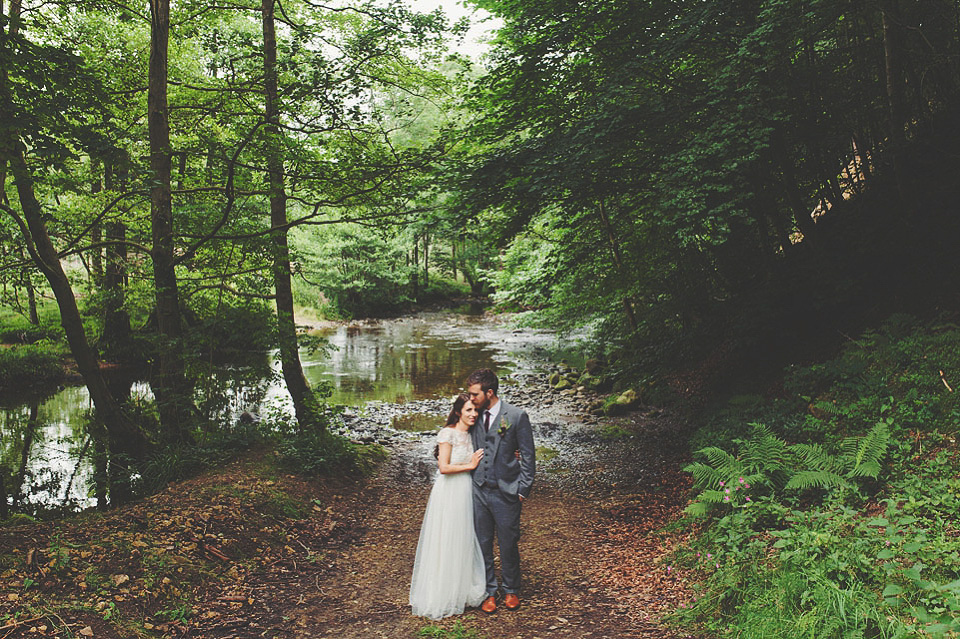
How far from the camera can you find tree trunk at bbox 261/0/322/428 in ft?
25.3

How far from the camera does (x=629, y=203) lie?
34.5 ft

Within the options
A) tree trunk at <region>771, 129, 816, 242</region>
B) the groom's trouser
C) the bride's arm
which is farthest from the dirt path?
tree trunk at <region>771, 129, 816, 242</region>

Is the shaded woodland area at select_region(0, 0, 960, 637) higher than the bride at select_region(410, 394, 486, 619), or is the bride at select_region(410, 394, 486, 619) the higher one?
the shaded woodland area at select_region(0, 0, 960, 637)

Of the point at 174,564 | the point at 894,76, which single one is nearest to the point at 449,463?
the point at 174,564

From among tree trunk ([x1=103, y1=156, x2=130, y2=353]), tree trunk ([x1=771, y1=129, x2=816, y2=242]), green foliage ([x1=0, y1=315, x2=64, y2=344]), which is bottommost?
green foliage ([x1=0, y1=315, x2=64, y2=344])

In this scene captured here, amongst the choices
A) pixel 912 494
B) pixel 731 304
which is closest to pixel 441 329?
pixel 731 304

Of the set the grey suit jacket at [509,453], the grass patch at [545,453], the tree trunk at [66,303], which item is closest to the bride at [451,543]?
the grey suit jacket at [509,453]

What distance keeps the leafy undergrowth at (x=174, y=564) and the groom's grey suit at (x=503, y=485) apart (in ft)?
5.55

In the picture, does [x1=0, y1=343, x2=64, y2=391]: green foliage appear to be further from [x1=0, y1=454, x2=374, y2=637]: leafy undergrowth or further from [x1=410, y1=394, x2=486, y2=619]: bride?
[x1=410, y1=394, x2=486, y2=619]: bride

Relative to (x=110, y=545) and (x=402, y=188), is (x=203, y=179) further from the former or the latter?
(x=110, y=545)

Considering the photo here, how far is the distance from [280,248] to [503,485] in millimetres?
5551

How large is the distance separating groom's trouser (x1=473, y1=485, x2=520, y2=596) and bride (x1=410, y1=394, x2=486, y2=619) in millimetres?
67

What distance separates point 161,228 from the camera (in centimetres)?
709

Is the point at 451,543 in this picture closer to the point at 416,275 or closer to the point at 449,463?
the point at 449,463
